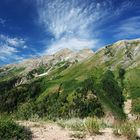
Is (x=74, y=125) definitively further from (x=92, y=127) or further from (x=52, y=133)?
(x=52, y=133)

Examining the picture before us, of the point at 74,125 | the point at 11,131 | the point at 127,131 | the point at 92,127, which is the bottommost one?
the point at 127,131

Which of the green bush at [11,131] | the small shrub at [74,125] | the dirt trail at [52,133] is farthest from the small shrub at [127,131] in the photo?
the green bush at [11,131]

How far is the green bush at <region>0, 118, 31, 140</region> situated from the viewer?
17.3 m

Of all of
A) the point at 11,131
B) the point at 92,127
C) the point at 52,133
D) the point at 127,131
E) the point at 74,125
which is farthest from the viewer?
the point at 74,125

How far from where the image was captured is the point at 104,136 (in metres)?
19.0

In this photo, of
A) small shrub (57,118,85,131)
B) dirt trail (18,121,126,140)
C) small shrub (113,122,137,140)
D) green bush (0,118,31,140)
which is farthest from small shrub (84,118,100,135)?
green bush (0,118,31,140)

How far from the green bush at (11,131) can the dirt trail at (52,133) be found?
69 cm

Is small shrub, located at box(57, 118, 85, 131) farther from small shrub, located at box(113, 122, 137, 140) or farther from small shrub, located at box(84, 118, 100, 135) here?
small shrub, located at box(113, 122, 137, 140)

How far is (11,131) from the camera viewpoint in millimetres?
17594

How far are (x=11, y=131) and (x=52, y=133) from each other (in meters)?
2.94

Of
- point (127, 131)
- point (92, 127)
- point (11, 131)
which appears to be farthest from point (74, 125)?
point (11, 131)

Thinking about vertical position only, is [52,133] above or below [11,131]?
below

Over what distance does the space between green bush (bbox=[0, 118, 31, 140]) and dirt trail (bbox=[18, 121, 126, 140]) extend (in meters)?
0.69

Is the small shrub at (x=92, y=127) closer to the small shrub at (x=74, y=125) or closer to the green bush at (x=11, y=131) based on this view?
the small shrub at (x=74, y=125)
